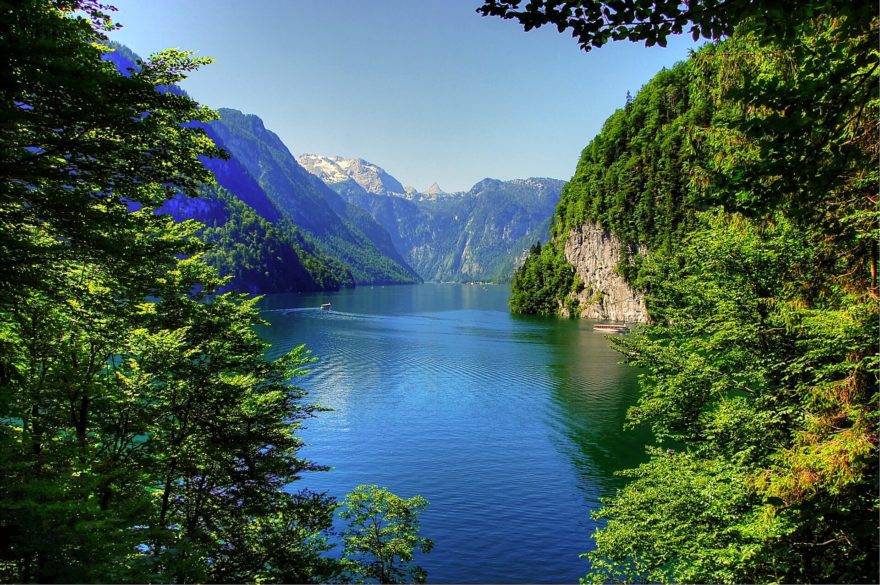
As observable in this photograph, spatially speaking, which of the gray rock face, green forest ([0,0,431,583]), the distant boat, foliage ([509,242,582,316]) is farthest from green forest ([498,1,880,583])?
foliage ([509,242,582,316])

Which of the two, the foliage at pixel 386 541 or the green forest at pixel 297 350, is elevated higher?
the green forest at pixel 297 350

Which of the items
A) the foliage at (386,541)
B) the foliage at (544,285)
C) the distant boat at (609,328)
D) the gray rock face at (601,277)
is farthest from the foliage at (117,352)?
the foliage at (544,285)

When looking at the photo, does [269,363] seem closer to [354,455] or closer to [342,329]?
[354,455]

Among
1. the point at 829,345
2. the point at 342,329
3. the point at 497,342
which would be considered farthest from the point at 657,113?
the point at 829,345

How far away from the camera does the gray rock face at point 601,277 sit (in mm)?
112375

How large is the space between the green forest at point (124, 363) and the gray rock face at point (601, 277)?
331 ft

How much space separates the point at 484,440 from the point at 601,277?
92.3m

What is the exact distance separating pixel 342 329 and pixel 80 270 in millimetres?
85268

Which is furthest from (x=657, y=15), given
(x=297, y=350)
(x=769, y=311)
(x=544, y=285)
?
(x=544, y=285)

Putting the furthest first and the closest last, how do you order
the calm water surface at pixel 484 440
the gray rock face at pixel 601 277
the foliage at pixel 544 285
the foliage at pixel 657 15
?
the foliage at pixel 544 285, the gray rock face at pixel 601 277, the calm water surface at pixel 484 440, the foliage at pixel 657 15

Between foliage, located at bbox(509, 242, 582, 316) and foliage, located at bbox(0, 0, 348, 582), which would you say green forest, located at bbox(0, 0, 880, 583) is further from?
foliage, located at bbox(509, 242, 582, 316)

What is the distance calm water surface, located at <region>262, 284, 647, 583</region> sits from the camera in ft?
76.4

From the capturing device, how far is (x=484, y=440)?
37750mm

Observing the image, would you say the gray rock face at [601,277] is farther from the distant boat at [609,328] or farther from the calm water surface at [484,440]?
the calm water surface at [484,440]
